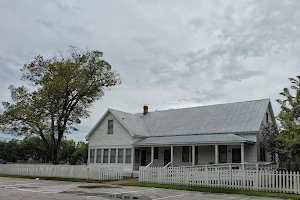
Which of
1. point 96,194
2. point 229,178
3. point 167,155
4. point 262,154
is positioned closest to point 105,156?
point 167,155

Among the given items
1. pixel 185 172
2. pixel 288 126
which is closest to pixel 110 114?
pixel 185 172

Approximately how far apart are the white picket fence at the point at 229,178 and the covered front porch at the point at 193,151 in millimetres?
2839

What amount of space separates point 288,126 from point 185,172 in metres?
6.82

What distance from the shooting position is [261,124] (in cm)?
2556

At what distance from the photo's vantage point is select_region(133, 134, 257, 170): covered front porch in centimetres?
2449

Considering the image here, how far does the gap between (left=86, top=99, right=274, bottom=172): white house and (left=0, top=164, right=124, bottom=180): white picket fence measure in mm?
3452

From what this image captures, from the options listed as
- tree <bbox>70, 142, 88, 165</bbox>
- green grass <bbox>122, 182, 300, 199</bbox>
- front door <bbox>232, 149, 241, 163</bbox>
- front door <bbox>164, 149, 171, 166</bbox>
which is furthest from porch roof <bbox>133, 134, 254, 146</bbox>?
tree <bbox>70, 142, 88, 165</bbox>

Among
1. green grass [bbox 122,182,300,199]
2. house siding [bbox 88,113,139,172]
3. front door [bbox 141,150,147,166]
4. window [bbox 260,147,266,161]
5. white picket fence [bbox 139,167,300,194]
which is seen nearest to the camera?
green grass [bbox 122,182,300,199]

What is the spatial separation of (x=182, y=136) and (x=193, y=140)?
2.63 meters

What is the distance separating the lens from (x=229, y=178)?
1945 centimetres

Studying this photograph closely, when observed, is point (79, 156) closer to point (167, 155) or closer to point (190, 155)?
point (167, 155)

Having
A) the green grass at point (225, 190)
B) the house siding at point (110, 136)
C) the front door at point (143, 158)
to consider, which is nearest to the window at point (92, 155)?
the house siding at point (110, 136)

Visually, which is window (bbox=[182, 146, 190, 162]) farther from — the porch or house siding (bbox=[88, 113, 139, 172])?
house siding (bbox=[88, 113, 139, 172])

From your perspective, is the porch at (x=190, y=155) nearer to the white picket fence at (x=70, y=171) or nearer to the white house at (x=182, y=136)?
the white house at (x=182, y=136)
